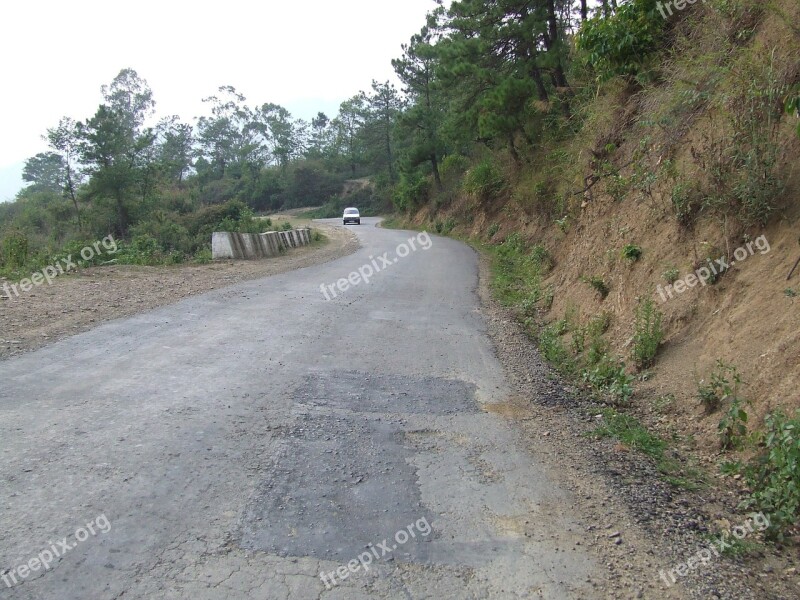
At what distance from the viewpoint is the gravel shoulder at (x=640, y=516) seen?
323 cm

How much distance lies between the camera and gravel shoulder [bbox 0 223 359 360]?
322 inches

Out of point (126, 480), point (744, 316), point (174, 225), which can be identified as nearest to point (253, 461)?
point (126, 480)

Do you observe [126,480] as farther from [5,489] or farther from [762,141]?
[762,141]

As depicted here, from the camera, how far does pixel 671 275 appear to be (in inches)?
285

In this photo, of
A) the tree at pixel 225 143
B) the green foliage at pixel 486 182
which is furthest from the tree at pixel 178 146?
the green foliage at pixel 486 182

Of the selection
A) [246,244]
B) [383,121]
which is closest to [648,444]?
[246,244]

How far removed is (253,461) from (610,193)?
8.88m

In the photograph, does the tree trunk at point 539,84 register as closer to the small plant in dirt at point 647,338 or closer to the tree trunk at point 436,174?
the small plant in dirt at point 647,338

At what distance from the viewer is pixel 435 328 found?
9.44 metres

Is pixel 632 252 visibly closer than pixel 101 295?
Yes

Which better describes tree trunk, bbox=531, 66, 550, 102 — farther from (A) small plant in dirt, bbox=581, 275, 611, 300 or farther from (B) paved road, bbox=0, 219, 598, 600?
(B) paved road, bbox=0, 219, 598, 600

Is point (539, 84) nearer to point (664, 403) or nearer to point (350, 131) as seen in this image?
point (664, 403)
